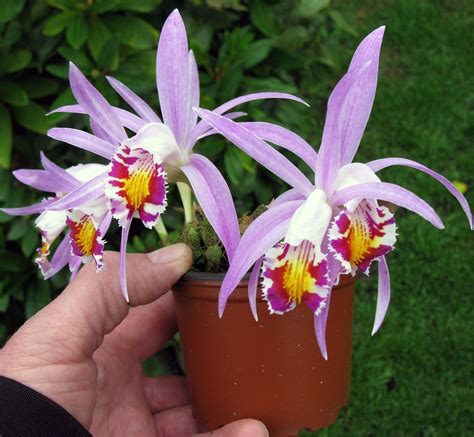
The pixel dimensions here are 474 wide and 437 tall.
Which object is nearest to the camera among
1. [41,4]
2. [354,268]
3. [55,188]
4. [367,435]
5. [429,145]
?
[354,268]

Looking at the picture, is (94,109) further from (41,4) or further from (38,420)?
(41,4)

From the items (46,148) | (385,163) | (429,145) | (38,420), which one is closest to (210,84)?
(46,148)

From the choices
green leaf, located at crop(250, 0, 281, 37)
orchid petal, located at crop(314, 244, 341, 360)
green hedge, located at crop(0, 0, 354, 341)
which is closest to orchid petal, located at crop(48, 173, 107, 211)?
orchid petal, located at crop(314, 244, 341, 360)

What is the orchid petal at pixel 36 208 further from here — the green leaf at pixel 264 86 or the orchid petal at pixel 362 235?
the green leaf at pixel 264 86

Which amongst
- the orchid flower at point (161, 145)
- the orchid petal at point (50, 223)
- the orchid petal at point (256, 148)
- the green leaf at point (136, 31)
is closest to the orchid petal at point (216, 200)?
the orchid flower at point (161, 145)

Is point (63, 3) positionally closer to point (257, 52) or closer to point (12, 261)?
point (257, 52)
